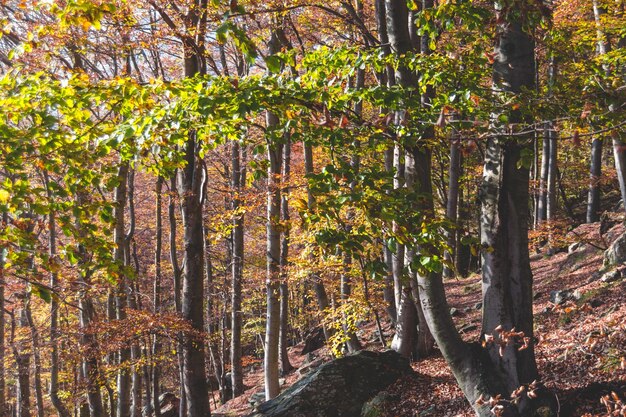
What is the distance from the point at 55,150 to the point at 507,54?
4.42 m

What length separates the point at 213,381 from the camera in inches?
922

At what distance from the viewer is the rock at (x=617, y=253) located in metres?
9.93

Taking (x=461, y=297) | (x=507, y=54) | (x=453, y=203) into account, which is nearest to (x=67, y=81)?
(x=507, y=54)

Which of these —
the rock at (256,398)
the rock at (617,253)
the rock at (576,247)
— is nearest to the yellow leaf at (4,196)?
the rock at (617,253)

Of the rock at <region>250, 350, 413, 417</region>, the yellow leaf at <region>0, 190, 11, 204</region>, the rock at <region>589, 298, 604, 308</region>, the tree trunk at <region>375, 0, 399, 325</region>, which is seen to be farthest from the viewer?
the rock at <region>589, 298, 604, 308</region>

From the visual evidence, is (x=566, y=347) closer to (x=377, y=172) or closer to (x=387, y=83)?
(x=377, y=172)

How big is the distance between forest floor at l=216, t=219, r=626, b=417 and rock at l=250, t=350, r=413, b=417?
0.29 meters

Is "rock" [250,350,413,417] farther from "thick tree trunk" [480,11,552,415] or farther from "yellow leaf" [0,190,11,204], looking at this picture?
"yellow leaf" [0,190,11,204]

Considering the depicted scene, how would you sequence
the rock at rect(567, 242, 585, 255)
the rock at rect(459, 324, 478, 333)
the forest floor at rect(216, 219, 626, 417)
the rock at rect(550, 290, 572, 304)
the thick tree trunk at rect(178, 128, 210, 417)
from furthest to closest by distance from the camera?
the rock at rect(567, 242, 585, 255) < the rock at rect(459, 324, 478, 333) < the rock at rect(550, 290, 572, 304) < the thick tree trunk at rect(178, 128, 210, 417) < the forest floor at rect(216, 219, 626, 417)

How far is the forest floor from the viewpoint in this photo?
16.8ft

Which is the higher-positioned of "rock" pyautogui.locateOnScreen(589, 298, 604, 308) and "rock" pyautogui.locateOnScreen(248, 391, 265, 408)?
"rock" pyautogui.locateOnScreen(589, 298, 604, 308)

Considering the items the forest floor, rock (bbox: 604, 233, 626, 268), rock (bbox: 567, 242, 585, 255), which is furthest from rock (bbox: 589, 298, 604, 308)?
rock (bbox: 567, 242, 585, 255)

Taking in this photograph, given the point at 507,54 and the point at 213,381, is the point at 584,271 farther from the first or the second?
the point at 213,381

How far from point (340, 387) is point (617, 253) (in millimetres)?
6777
